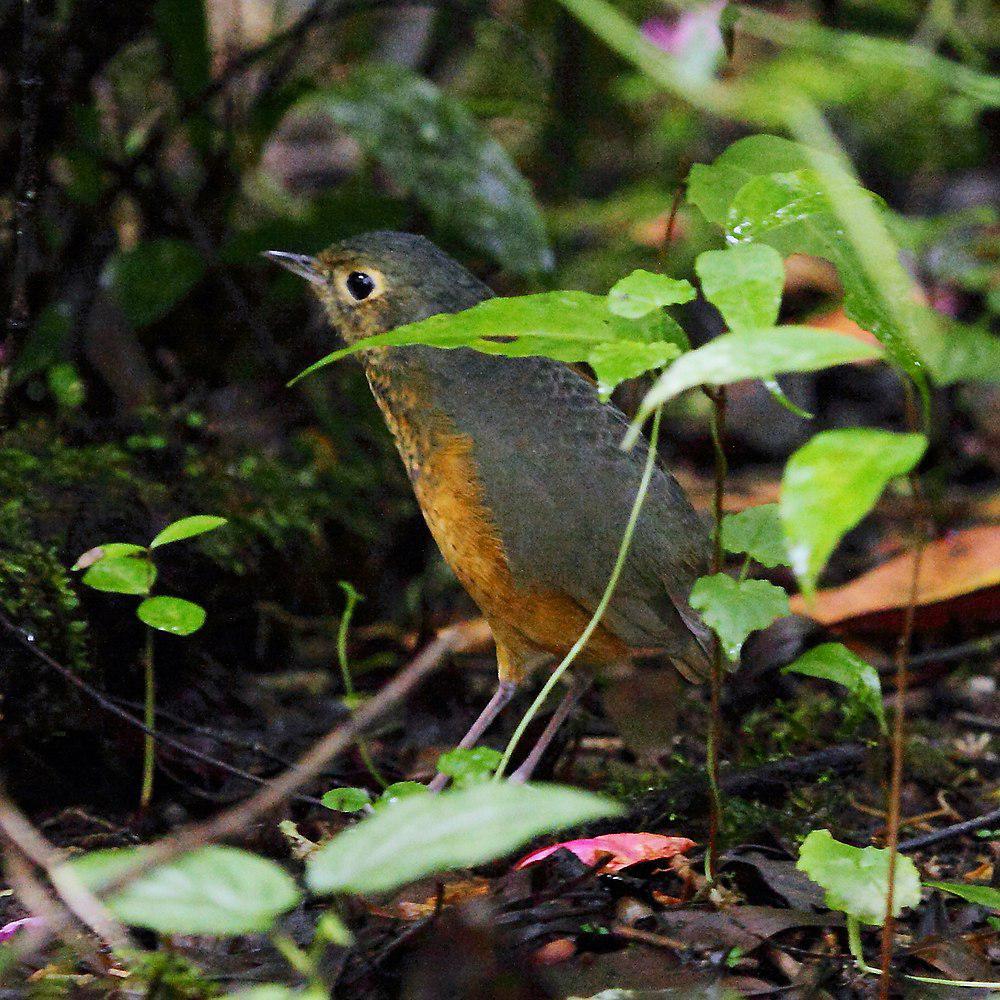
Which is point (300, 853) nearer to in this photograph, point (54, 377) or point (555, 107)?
point (54, 377)

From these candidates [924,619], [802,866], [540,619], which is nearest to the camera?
[802,866]

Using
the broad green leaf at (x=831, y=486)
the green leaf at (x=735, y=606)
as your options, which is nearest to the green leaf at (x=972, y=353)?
the green leaf at (x=735, y=606)

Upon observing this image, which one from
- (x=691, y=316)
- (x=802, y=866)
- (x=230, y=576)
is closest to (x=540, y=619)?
(x=802, y=866)

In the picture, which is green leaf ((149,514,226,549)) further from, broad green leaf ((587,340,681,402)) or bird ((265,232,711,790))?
broad green leaf ((587,340,681,402))

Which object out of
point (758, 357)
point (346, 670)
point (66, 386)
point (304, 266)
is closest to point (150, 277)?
point (66, 386)

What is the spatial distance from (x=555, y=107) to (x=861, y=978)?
421 centimetres

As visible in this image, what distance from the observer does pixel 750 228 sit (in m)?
2.25

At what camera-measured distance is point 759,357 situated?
1.73 m

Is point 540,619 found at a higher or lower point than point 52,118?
lower

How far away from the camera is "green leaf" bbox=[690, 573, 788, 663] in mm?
2221

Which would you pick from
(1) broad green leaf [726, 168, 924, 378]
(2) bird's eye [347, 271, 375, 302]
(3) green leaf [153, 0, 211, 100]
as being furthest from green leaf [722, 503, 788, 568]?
(3) green leaf [153, 0, 211, 100]

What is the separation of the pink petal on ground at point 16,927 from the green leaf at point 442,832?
1050mm

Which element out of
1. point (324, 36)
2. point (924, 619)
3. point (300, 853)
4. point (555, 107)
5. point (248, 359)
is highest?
point (324, 36)

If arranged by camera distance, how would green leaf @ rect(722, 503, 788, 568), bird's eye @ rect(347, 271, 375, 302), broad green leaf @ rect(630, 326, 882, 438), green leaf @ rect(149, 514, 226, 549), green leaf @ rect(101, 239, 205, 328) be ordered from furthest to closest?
green leaf @ rect(101, 239, 205, 328), bird's eye @ rect(347, 271, 375, 302), green leaf @ rect(149, 514, 226, 549), green leaf @ rect(722, 503, 788, 568), broad green leaf @ rect(630, 326, 882, 438)
